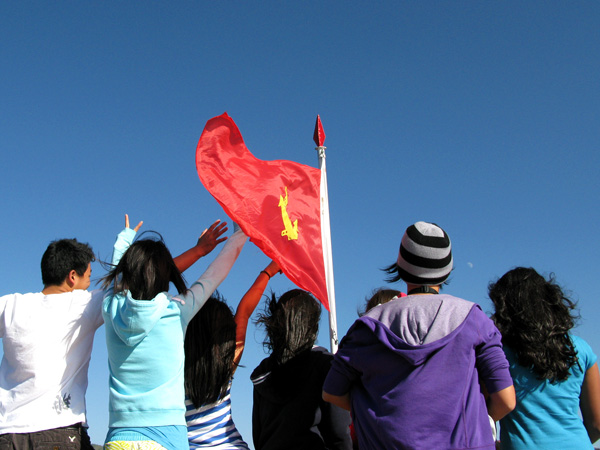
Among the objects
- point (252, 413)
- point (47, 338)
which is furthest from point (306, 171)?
point (47, 338)

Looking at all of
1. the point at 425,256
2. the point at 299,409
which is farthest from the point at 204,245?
the point at 425,256

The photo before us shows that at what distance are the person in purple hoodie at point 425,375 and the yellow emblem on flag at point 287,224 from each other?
7.76 feet

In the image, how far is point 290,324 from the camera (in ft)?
15.1

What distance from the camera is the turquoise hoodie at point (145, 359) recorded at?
12.5ft

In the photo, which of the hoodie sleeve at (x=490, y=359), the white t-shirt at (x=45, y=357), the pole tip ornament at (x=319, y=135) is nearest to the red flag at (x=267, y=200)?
the pole tip ornament at (x=319, y=135)

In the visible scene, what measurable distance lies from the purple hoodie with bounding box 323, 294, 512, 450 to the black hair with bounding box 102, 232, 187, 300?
1436 millimetres

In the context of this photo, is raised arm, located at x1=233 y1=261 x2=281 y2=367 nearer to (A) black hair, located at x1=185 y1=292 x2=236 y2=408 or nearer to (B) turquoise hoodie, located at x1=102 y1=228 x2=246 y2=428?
(A) black hair, located at x1=185 y1=292 x2=236 y2=408

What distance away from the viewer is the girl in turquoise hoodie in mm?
3795

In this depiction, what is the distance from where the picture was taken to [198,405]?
14.2ft

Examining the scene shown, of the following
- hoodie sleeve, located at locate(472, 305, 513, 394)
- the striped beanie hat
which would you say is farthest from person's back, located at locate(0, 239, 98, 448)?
hoodie sleeve, located at locate(472, 305, 513, 394)

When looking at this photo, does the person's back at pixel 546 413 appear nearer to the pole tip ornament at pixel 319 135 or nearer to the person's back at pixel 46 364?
the person's back at pixel 46 364

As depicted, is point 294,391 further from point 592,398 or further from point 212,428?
point 592,398

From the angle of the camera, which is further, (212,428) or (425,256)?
(212,428)

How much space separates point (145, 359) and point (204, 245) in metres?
1.39
